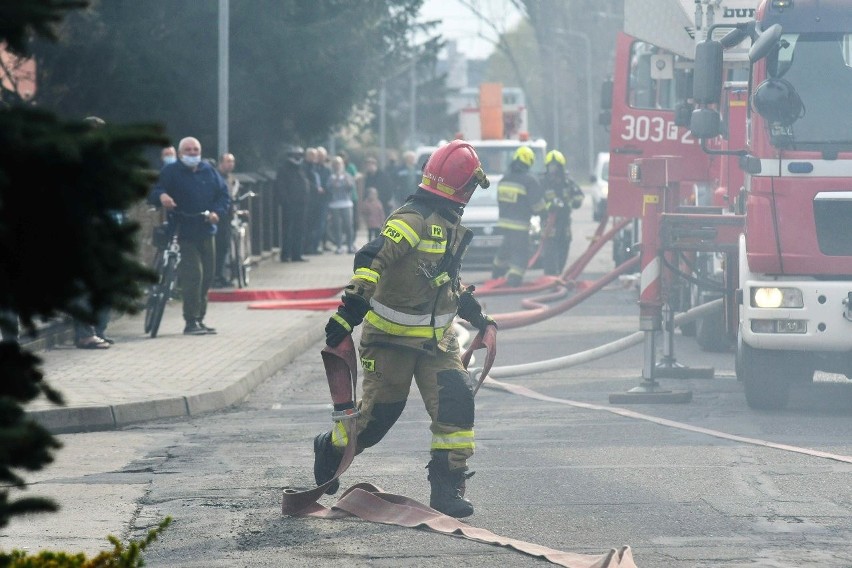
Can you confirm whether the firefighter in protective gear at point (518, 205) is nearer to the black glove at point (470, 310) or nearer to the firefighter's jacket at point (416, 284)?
the black glove at point (470, 310)

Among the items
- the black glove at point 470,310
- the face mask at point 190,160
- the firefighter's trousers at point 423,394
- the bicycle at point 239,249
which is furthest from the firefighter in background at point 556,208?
the firefighter's trousers at point 423,394

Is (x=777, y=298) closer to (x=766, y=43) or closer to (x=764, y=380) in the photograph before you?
(x=764, y=380)

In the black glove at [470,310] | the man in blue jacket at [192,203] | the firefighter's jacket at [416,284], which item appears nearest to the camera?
the firefighter's jacket at [416,284]

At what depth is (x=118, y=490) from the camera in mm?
7641

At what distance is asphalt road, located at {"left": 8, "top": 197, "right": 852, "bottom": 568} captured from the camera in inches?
243

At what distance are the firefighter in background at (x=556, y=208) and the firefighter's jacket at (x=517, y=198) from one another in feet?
4.37

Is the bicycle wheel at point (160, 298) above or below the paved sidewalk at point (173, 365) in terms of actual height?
above

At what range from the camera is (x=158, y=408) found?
10.4 metres

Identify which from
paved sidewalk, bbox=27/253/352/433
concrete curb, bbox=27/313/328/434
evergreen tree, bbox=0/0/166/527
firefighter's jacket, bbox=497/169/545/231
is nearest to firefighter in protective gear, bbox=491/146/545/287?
firefighter's jacket, bbox=497/169/545/231

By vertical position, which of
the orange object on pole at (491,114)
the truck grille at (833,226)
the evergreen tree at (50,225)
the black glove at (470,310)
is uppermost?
the orange object on pole at (491,114)

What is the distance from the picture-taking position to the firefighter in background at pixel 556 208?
902 inches

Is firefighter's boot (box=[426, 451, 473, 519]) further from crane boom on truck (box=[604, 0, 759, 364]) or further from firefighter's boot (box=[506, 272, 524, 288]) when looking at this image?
firefighter's boot (box=[506, 272, 524, 288])

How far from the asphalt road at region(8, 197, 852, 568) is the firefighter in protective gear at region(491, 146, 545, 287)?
341 inches

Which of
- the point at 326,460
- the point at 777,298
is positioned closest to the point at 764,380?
the point at 777,298
